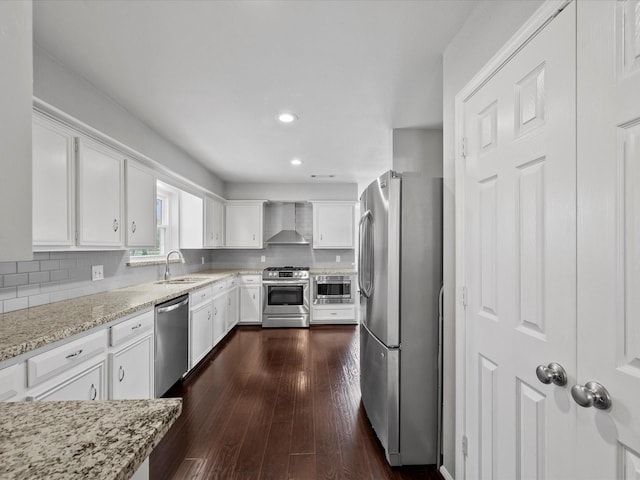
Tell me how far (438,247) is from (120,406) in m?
1.68

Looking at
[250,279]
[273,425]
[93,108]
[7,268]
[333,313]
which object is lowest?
[273,425]

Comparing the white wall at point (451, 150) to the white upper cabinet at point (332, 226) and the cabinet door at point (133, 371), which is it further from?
the white upper cabinet at point (332, 226)

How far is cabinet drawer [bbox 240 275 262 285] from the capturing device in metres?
5.03

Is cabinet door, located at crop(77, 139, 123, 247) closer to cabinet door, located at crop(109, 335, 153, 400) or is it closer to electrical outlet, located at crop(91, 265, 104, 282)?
electrical outlet, located at crop(91, 265, 104, 282)

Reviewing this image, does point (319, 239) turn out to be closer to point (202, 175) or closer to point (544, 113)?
point (202, 175)

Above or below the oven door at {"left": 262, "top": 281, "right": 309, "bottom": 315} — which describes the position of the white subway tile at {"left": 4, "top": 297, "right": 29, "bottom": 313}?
above

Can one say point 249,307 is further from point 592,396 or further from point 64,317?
point 592,396

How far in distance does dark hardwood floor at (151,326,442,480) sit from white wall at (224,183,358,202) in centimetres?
297

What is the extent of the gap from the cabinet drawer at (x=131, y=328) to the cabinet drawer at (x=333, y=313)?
3.10m

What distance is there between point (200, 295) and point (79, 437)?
2.93m

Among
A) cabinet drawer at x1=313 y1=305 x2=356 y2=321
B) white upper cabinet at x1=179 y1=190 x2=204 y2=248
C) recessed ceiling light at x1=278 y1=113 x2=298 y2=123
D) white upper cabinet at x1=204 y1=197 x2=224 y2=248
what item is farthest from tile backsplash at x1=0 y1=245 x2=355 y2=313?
cabinet drawer at x1=313 y1=305 x2=356 y2=321

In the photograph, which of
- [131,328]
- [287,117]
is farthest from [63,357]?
[287,117]

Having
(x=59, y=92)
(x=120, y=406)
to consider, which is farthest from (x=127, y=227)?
(x=120, y=406)

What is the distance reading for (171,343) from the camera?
2635 millimetres
